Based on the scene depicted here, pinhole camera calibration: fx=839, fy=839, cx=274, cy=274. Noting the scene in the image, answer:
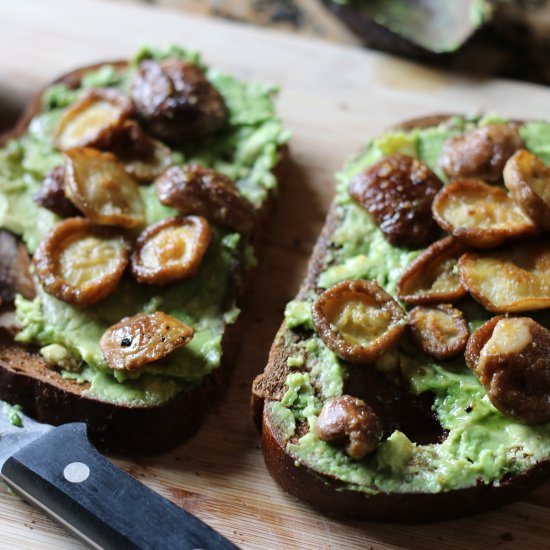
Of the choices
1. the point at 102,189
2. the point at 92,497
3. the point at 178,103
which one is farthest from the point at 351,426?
the point at 178,103

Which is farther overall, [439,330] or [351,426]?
[439,330]

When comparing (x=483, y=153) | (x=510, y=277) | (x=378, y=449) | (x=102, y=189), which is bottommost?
(x=378, y=449)

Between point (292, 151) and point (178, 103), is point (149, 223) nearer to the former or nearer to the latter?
point (178, 103)

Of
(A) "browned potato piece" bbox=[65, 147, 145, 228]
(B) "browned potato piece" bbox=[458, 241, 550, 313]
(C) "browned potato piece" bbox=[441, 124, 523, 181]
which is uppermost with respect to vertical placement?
(C) "browned potato piece" bbox=[441, 124, 523, 181]

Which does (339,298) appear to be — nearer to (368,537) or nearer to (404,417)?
(404,417)

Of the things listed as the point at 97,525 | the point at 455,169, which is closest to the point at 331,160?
the point at 455,169

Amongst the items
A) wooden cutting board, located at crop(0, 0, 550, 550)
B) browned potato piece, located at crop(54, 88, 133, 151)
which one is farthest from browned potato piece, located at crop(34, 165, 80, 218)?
wooden cutting board, located at crop(0, 0, 550, 550)

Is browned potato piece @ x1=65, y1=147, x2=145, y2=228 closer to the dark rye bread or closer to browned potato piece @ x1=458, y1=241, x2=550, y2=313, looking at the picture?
the dark rye bread
